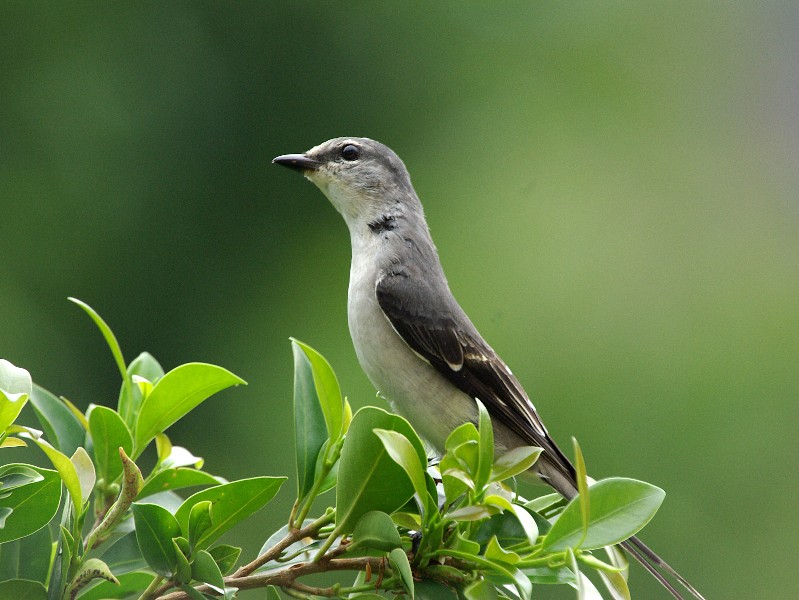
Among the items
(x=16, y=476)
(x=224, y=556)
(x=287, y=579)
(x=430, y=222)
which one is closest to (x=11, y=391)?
(x=16, y=476)

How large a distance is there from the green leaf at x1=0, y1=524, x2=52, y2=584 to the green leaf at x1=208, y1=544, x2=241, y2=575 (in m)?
0.34

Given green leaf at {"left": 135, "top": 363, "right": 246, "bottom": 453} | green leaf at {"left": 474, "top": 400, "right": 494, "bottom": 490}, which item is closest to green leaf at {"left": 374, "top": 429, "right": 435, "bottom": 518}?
green leaf at {"left": 474, "top": 400, "right": 494, "bottom": 490}

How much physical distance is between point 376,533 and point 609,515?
0.43 meters

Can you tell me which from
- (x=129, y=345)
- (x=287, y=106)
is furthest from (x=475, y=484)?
(x=287, y=106)

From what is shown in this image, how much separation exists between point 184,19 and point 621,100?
3478 mm

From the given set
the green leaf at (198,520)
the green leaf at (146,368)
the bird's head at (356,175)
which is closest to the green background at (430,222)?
the bird's head at (356,175)

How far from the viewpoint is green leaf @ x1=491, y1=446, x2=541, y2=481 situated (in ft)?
5.81

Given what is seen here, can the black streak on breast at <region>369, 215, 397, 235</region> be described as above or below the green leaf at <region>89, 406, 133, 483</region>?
above

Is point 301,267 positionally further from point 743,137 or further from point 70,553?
point 70,553

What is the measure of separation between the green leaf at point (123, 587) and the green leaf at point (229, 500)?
281 millimetres

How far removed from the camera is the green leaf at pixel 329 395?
195 cm

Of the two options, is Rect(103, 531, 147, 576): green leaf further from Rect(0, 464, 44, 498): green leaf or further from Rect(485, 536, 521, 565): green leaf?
Rect(485, 536, 521, 565): green leaf

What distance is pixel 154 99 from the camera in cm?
623

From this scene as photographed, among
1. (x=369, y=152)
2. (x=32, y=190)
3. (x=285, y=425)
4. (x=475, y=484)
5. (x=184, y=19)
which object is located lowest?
(x=285, y=425)
